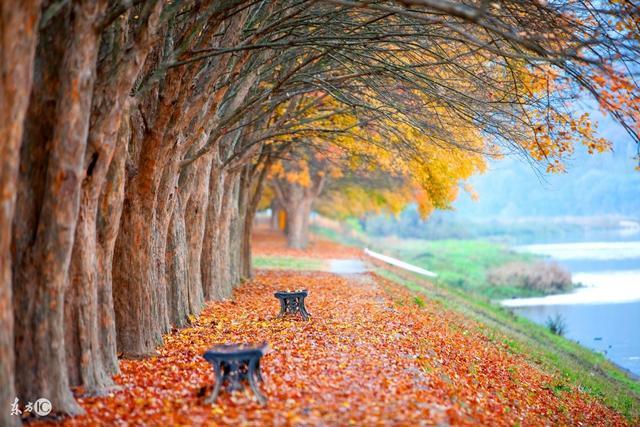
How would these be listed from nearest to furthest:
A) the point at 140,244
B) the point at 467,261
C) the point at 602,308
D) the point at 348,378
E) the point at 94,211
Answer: the point at 94,211 < the point at 348,378 < the point at 140,244 < the point at 602,308 < the point at 467,261

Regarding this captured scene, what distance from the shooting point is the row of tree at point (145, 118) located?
7.41 metres

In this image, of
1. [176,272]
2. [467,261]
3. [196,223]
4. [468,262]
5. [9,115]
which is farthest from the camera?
[467,261]

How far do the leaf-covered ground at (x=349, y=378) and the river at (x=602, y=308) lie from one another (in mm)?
9315

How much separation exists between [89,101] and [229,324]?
7425 millimetres

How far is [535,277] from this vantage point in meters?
40.8

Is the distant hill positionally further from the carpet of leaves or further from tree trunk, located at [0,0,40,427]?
tree trunk, located at [0,0,40,427]

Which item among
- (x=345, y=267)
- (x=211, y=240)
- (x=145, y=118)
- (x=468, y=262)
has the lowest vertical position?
(x=468, y=262)

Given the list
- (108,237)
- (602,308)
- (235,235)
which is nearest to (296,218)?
(602,308)

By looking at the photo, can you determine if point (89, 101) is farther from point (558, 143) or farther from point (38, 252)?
point (558, 143)

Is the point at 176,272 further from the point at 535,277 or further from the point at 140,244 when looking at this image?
the point at 535,277

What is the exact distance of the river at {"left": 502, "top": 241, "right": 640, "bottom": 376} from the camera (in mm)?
25516

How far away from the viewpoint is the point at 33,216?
765 cm

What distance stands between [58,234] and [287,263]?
2636cm

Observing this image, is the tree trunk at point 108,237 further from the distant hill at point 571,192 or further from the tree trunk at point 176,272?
the distant hill at point 571,192
